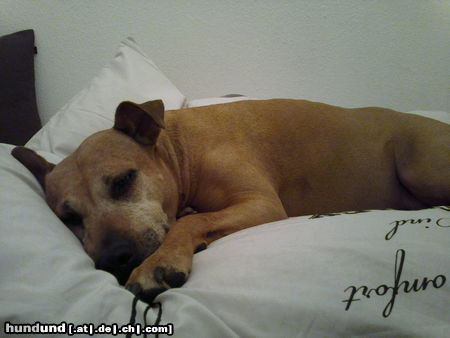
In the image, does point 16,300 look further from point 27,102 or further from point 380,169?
point 27,102

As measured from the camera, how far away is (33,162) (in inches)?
55.7

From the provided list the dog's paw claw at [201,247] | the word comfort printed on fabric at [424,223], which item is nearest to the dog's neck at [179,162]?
the dog's paw claw at [201,247]

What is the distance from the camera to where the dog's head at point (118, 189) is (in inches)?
43.8

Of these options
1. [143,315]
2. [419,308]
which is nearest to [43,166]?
[143,315]

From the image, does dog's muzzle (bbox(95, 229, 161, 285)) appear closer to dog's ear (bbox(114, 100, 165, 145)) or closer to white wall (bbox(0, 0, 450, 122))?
dog's ear (bbox(114, 100, 165, 145))

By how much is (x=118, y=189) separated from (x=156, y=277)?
0.48m

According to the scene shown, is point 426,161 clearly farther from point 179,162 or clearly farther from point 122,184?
point 122,184

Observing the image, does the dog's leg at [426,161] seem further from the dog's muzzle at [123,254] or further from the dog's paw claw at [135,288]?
the dog's paw claw at [135,288]

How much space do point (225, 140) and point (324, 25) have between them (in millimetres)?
1722

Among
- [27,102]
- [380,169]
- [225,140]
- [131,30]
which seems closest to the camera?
[225,140]

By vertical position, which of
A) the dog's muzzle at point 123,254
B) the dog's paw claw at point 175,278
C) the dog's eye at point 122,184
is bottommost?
the dog's muzzle at point 123,254

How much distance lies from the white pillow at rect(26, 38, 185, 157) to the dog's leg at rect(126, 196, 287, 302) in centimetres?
94

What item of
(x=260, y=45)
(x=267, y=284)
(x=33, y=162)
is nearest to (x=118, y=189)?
(x=33, y=162)

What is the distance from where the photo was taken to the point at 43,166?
4.68 feet
